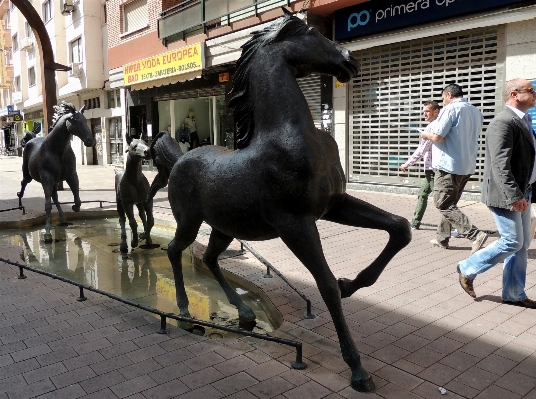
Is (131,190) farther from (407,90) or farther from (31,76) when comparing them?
(31,76)

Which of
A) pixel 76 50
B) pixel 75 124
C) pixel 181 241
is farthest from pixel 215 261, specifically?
pixel 76 50

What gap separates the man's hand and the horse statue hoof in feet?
6.48

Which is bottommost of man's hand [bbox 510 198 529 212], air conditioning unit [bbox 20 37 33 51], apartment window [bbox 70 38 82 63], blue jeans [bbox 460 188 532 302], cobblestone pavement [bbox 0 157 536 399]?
cobblestone pavement [bbox 0 157 536 399]

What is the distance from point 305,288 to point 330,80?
8536 mm

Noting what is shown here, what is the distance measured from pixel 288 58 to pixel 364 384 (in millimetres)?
1968

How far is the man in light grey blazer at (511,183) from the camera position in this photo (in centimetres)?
376

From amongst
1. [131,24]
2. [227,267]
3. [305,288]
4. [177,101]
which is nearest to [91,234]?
[227,267]

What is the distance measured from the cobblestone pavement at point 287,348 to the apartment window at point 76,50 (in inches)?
886

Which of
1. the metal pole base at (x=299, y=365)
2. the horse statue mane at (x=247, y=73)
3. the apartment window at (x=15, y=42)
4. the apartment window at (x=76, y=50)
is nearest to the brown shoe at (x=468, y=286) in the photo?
the metal pole base at (x=299, y=365)

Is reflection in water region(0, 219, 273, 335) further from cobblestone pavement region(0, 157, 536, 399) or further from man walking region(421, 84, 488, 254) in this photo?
man walking region(421, 84, 488, 254)

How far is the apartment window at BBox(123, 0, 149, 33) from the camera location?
18.6 metres

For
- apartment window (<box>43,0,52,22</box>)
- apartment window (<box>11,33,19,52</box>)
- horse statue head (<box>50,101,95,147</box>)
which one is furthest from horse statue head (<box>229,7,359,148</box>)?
apartment window (<box>11,33,19,52</box>)

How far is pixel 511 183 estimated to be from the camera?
3732mm

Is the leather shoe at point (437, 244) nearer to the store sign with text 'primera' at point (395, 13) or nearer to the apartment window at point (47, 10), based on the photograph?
the store sign with text 'primera' at point (395, 13)
